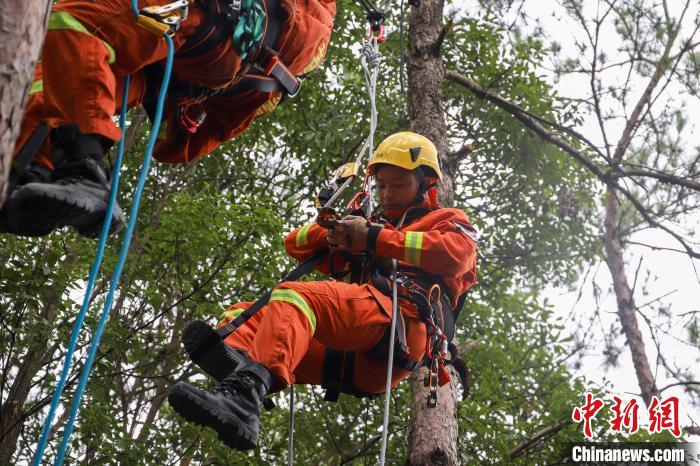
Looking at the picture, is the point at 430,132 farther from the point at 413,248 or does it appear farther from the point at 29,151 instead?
the point at 29,151

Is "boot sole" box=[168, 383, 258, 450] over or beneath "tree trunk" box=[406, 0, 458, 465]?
beneath

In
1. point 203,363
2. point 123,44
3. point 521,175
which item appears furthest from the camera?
point 521,175

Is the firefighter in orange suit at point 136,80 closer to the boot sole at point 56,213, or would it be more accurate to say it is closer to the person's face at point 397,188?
the boot sole at point 56,213

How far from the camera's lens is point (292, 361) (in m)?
2.79

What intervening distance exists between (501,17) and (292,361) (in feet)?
19.9

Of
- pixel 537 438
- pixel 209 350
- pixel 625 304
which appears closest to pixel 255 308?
pixel 209 350

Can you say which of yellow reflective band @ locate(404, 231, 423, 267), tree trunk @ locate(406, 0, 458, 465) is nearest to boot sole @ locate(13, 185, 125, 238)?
yellow reflective band @ locate(404, 231, 423, 267)

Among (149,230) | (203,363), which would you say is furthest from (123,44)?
(149,230)

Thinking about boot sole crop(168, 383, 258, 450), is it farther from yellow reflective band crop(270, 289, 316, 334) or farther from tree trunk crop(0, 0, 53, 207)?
tree trunk crop(0, 0, 53, 207)

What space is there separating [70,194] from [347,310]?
124cm

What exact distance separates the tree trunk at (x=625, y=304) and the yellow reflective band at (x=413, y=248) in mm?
6532

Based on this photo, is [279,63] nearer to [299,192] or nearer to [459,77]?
[459,77]

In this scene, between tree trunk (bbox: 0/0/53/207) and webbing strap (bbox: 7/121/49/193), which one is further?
webbing strap (bbox: 7/121/49/193)

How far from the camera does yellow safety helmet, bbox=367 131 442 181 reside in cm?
364
